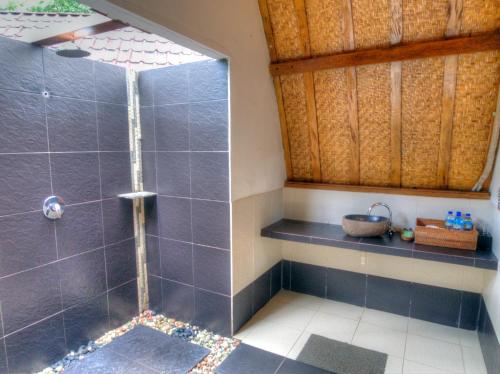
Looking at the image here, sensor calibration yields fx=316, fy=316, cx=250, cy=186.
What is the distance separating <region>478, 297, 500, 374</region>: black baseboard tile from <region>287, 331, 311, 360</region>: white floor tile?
4.04ft

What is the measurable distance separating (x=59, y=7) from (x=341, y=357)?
2.85m

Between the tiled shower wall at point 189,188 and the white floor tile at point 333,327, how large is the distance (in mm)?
772

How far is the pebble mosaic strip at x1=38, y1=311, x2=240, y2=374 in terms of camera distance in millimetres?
2283

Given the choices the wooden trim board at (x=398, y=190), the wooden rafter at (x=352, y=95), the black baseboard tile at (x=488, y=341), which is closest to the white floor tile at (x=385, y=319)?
the black baseboard tile at (x=488, y=341)

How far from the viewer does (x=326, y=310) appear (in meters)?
3.05

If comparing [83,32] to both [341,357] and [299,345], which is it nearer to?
[299,345]

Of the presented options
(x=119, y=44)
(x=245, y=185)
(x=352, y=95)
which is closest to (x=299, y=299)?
(x=245, y=185)

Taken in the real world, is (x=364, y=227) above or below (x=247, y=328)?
above

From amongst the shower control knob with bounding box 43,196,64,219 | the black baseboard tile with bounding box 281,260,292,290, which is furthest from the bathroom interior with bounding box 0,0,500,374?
the black baseboard tile with bounding box 281,260,292,290

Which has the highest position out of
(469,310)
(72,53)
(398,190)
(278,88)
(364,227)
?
(72,53)

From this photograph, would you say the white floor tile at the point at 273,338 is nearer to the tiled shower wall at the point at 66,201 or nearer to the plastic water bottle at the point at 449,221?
the tiled shower wall at the point at 66,201

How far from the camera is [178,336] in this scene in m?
2.63

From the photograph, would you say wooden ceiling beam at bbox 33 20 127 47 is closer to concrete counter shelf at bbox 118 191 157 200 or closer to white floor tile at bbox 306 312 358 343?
concrete counter shelf at bbox 118 191 157 200

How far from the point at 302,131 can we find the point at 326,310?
5.73 feet
